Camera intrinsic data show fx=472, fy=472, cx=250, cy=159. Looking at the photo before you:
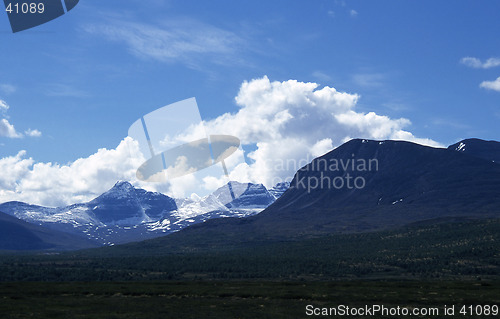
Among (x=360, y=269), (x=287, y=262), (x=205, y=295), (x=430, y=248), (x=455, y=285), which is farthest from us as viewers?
(x=430, y=248)

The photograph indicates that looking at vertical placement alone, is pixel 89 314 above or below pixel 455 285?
above

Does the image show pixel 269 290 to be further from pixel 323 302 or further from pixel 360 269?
pixel 360 269

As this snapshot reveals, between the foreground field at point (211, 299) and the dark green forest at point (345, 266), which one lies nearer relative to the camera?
the foreground field at point (211, 299)

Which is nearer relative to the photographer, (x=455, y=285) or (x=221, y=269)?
(x=455, y=285)

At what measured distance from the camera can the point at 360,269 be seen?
13062 centimetres

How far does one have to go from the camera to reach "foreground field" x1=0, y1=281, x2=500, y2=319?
55.2 meters

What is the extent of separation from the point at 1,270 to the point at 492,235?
16323 centimetres

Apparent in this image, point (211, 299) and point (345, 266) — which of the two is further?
point (345, 266)

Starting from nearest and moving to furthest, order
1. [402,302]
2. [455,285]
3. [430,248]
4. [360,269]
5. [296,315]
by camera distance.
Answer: [296,315]
[402,302]
[455,285]
[360,269]
[430,248]

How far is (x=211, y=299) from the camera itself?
68.6 meters

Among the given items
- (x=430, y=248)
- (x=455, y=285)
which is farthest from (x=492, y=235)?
(x=455, y=285)

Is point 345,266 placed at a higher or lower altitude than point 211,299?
lower

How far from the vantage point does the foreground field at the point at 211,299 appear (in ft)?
181

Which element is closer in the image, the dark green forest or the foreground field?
the foreground field
